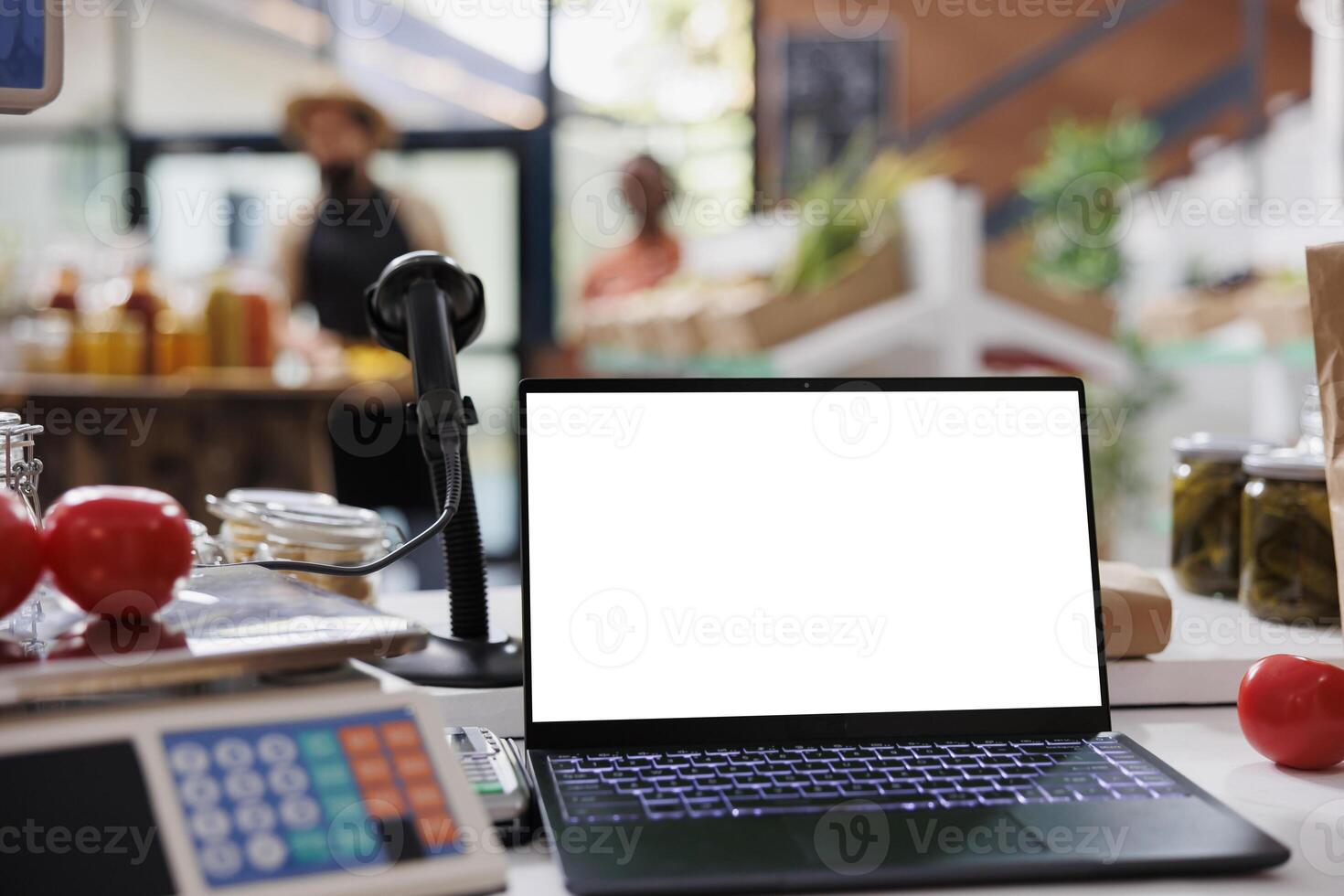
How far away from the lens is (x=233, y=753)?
0.48 m

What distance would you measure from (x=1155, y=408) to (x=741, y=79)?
95.7 inches

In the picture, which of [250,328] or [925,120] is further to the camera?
[925,120]

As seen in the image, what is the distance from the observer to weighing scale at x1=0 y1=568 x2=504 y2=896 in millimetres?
458

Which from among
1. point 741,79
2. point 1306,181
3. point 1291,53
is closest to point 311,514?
point 1306,181

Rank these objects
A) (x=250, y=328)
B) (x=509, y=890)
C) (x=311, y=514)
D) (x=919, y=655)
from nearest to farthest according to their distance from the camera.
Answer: (x=509, y=890) < (x=919, y=655) < (x=311, y=514) < (x=250, y=328)

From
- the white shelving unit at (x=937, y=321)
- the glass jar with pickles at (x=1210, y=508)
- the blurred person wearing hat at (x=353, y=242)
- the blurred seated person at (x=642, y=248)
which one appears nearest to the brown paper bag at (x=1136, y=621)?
the glass jar with pickles at (x=1210, y=508)

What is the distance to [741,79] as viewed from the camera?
5160mm

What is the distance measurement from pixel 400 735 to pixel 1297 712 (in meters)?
0.55

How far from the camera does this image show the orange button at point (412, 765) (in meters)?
0.50

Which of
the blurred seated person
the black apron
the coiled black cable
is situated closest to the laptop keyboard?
the coiled black cable

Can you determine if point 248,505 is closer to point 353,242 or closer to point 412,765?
point 412,765

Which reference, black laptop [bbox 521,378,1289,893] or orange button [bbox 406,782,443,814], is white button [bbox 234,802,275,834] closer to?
orange button [bbox 406,782,443,814]

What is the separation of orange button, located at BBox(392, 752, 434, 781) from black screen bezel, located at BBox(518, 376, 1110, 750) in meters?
0.20

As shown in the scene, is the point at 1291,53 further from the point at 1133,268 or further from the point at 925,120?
the point at 1133,268
